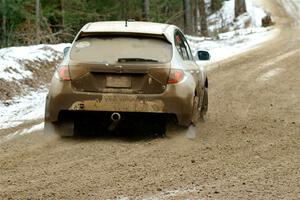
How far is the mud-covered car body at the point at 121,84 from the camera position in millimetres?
8422

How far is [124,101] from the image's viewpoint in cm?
841

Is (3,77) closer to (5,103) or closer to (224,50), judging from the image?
(5,103)

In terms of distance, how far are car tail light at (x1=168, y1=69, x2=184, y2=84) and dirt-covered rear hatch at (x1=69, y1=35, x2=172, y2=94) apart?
0.07 meters

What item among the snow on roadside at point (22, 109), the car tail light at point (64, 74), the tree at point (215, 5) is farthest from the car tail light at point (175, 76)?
the tree at point (215, 5)

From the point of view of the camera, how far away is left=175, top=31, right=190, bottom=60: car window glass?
9.30 meters

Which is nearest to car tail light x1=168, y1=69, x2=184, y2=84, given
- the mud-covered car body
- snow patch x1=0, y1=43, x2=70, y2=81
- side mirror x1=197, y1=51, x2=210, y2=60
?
the mud-covered car body

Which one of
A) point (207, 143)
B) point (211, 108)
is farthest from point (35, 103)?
point (207, 143)

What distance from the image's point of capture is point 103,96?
841cm

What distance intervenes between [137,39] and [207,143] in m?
1.73

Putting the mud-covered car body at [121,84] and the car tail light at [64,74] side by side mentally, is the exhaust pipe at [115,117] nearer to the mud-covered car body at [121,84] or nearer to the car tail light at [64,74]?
the mud-covered car body at [121,84]

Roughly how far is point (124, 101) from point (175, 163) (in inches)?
57.2

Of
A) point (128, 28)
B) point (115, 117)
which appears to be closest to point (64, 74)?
point (115, 117)

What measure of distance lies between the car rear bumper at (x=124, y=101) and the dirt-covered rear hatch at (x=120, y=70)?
80 mm

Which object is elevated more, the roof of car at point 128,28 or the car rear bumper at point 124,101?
the roof of car at point 128,28
